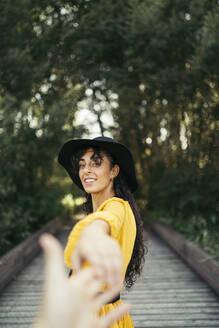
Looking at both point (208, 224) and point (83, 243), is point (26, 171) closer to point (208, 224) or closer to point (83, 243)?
point (208, 224)

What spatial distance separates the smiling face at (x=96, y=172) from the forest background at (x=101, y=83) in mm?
3234

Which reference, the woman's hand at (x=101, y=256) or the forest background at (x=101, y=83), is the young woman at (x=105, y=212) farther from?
the forest background at (x=101, y=83)

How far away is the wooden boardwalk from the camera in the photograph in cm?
305

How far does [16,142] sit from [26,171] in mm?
1123

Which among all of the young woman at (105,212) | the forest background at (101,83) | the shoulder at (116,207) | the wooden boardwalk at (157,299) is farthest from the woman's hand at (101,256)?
the forest background at (101,83)

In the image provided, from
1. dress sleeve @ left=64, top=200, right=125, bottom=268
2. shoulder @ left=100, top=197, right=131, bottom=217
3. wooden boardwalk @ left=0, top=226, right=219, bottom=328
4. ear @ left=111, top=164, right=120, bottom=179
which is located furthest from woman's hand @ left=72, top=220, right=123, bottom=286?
wooden boardwalk @ left=0, top=226, right=219, bottom=328

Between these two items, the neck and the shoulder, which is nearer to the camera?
the shoulder

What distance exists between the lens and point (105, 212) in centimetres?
106

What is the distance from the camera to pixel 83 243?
777 mm

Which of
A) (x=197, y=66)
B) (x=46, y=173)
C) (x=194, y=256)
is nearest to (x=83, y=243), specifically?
(x=194, y=256)

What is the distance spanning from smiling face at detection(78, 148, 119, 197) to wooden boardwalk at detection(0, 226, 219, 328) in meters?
2.09

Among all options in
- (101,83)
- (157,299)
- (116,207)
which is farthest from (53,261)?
(101,83)

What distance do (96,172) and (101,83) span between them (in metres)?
5.38

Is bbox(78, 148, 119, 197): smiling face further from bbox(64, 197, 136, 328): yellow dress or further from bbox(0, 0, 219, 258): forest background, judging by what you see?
bbox(0, 0, 219, 258): forest background
